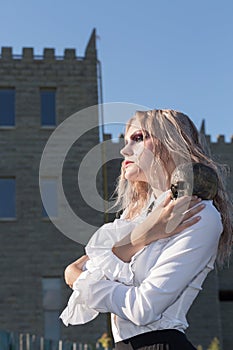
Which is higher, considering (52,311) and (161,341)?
(161,341)

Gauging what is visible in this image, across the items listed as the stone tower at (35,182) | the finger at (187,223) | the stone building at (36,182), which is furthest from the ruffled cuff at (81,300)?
the stone building at (36,182)

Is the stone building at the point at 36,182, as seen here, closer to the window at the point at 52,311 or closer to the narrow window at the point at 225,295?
the window at the point at 52,311

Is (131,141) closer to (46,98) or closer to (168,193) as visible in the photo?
(168,193)

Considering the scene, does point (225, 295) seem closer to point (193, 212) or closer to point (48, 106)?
point (48, 106)

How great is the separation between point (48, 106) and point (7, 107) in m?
1.16

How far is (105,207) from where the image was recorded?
9.61ft

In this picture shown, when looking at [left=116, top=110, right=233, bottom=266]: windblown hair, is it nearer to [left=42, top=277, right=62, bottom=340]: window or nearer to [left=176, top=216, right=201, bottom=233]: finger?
[left=176, top=216, right=201, bottom=233]: finger

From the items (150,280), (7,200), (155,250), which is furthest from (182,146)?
(7,200)

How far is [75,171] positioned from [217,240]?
65.5 ft

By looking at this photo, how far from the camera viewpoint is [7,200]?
22.6m

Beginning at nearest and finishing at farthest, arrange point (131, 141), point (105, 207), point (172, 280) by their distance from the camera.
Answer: point (172, 280), point (131, 141), point (105, 207)

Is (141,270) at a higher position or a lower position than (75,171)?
lower

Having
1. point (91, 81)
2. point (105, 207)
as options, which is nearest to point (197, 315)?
point (91, 81)

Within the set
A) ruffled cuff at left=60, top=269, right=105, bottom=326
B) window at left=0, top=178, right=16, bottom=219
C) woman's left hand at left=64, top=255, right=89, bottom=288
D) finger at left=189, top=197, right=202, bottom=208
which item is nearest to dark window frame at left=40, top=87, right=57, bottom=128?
window at left=0, top=178, right=16, bottom=219
